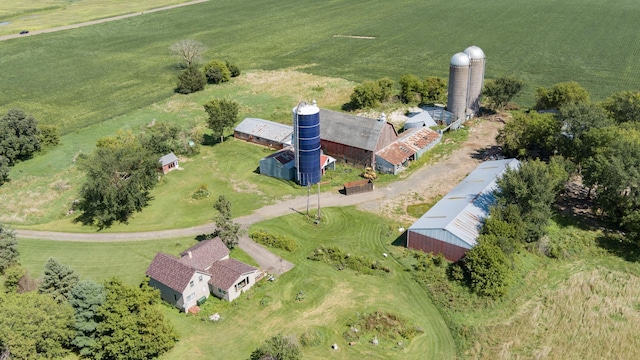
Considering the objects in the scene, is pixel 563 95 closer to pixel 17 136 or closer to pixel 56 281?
pixel 56 281

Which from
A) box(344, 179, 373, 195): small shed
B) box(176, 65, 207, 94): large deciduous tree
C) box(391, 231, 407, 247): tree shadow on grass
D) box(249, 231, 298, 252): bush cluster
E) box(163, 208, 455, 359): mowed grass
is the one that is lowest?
box(163, 208, 455, 359): mowed grass

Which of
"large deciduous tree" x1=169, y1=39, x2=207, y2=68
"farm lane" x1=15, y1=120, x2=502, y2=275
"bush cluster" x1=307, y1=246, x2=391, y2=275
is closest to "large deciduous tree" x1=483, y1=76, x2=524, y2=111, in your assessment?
"farm lane" x1=15, y1=120, x2=502, y2=275

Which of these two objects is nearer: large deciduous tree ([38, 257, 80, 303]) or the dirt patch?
large deciduous tree ([38, 257, 80, 303])

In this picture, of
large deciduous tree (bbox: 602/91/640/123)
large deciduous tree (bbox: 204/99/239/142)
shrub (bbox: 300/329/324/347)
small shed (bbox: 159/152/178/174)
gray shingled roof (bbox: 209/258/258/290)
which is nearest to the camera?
shrub (bbox: 300/329/324/347)

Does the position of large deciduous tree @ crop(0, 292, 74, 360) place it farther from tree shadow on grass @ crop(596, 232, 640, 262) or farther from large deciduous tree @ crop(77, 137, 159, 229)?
tree shadow on grass @ crop(596, 232, 640, 262)

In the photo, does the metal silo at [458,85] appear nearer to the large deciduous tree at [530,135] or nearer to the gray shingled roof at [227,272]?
the large deciduous tree at [530,135]

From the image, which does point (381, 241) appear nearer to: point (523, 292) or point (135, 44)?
point (523, 292)

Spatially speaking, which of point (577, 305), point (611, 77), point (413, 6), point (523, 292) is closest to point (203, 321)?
point (523, 292)
